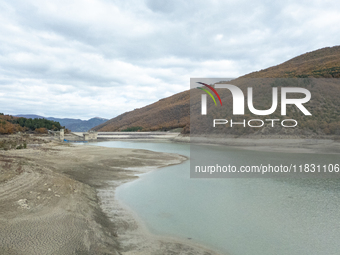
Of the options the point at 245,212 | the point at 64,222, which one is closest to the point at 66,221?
the point at 64,222

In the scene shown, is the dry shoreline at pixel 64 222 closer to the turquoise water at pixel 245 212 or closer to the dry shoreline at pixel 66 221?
the dry shoreline at pixel 66 221

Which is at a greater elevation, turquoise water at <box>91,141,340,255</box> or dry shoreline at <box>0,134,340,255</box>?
dry shoreline at <box>0,134,340,255</box>

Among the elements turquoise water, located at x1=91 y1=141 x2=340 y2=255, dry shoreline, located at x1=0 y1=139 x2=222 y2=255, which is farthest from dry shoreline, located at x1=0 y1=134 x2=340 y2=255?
turquoise water, located at x1=91 y1=141 x2=340 y2=255

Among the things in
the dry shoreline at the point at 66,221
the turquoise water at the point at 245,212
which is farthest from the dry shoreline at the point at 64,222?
the turquoise water at the point at 245,212

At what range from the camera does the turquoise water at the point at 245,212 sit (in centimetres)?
632

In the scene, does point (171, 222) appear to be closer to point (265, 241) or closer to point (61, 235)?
point (265, 241)

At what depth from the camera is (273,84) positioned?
49594mm

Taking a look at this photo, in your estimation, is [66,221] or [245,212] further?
[245,212]

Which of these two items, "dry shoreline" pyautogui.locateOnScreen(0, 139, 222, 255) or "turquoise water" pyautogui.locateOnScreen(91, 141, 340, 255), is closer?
"dry shoreline" pyautogui.locateOnScreen(0, 139, 222, 255)

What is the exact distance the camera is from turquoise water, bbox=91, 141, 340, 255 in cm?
632

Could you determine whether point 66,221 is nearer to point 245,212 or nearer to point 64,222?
point 64,222

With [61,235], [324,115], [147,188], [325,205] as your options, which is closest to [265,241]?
[325,205]

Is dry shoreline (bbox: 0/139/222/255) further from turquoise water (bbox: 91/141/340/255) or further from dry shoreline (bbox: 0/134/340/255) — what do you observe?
turquoise water (bbox: 91/141/340/255)

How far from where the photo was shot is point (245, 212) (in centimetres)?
852
